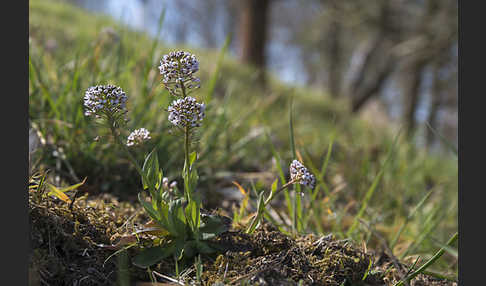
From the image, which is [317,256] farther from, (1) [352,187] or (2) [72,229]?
(1) [352,187]

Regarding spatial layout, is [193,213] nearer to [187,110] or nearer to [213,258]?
[213,258]

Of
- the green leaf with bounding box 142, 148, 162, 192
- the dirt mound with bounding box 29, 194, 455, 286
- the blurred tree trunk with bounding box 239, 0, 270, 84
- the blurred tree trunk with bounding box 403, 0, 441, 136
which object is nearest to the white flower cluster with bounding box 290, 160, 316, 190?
the dirt mound with bounding box 29, 194, 455, 286

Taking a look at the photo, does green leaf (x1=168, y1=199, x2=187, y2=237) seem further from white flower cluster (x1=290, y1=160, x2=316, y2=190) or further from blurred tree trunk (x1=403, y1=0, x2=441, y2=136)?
blurred tree trunk (x1=403, y1=0, x2=441, y2=136)

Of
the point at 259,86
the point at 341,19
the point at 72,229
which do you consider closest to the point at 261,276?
the point at 72,229

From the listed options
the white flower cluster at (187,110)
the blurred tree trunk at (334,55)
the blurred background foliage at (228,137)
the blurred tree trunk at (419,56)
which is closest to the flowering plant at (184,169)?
the white flower cluster at (187,110)

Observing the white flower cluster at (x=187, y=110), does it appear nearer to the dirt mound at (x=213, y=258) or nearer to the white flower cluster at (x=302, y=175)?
the white flower cluster at (x=302, y=175)
